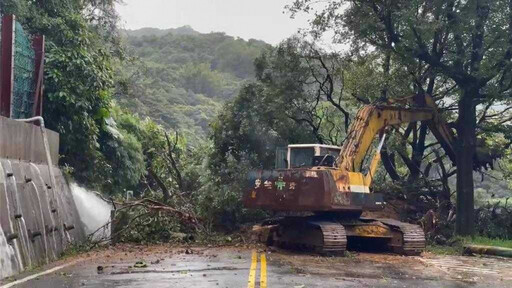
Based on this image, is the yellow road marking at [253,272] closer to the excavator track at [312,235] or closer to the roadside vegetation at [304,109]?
the excavator track at [312,235]

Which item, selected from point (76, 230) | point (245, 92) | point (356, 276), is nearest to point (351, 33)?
point (245, 92)

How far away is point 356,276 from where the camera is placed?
1397 centimetres

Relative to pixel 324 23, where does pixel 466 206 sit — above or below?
below

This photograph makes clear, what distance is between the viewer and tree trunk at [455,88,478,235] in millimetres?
25734

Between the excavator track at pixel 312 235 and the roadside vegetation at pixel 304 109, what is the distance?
2587 mm

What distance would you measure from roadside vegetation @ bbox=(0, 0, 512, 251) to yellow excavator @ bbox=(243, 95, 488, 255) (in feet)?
10.6

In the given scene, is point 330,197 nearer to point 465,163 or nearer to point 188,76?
point 465,163

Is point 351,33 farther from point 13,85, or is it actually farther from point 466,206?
point 13,85

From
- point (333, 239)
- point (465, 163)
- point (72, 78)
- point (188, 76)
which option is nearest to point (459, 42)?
point (465, 163)

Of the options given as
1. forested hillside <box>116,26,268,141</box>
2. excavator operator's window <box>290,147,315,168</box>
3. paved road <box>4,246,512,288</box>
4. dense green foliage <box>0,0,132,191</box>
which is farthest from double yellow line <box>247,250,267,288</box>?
forested hillside <box>116,26,268,141</box>

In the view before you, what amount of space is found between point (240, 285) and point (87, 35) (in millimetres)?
15438

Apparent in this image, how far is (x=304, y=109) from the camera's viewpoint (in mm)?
30609

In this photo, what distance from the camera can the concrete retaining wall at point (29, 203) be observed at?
13.8 m

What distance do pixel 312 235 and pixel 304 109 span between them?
11009 mm
